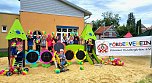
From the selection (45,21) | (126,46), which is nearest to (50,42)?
(126,46)

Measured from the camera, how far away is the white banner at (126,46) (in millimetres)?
12117

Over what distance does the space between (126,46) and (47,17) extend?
13.3 meters

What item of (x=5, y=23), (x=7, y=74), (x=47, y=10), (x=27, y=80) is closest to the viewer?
(x=27, y=80)

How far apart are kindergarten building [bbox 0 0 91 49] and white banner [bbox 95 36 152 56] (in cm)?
993

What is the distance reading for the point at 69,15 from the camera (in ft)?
84.7

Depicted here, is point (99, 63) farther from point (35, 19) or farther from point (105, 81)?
point (35, 19)

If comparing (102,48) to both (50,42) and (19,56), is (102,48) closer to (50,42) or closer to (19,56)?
(50,42)

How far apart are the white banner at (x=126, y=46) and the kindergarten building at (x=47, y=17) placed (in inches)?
391

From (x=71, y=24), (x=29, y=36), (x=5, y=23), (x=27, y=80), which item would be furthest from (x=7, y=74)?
(x=71, y=24)

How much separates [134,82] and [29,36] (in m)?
6.25

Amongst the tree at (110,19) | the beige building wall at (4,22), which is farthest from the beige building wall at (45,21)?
the tree at (110,19)

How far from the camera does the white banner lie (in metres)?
12.1

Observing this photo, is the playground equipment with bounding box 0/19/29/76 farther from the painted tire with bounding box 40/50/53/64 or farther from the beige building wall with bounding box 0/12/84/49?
the beige building wall with bounding box 0/12/84/49

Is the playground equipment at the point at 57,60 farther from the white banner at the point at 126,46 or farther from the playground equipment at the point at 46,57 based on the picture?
Result: the white banner at the point at 126,46
